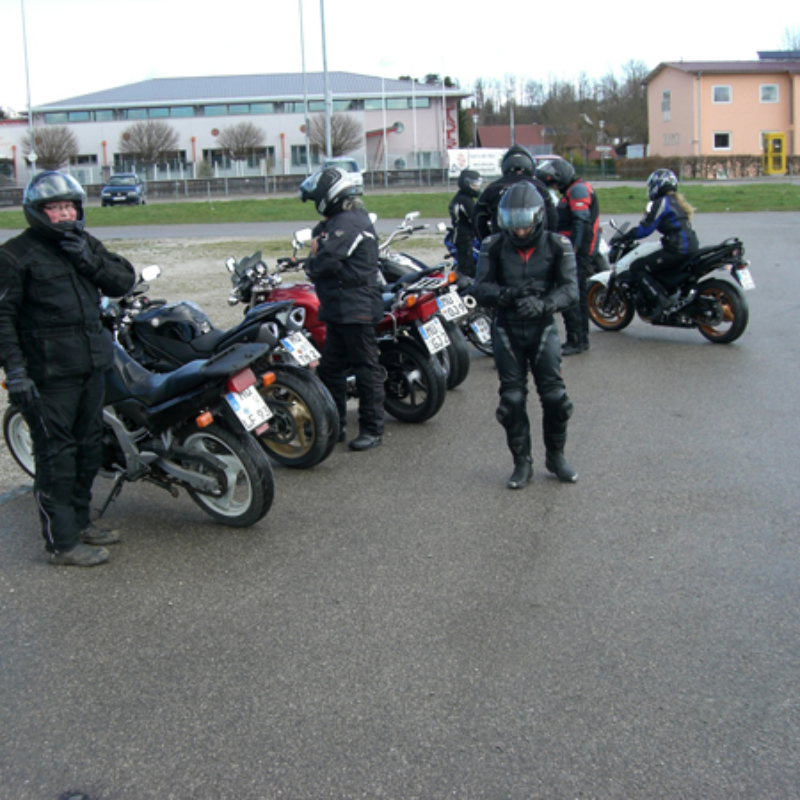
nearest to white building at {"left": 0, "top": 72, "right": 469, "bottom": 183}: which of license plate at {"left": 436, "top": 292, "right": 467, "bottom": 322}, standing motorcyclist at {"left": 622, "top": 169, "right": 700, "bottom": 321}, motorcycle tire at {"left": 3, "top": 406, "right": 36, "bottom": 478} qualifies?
standing motorcyclist at {"left": 622, "top": 169, "right": 700, "bottom": 321}

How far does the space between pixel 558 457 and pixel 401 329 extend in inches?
74.4

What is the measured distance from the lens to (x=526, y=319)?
582 centimetres

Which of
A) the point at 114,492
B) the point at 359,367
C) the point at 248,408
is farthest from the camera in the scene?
the point at 359,367

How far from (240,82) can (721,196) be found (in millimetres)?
55224

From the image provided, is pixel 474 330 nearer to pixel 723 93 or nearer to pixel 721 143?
pixel 723 93

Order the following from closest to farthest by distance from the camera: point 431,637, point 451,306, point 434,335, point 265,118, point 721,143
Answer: point 431,637 → point 434,335 → point 451,306 → point 721,143 → point 265,118

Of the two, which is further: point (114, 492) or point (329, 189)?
point (329, 189)

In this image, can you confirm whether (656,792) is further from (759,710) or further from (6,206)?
(6,206)

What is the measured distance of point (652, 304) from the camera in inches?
406

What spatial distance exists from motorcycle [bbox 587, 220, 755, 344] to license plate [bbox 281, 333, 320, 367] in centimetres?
499

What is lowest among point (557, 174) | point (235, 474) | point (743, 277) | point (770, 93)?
point (235, 474)

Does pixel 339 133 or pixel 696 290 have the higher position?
pixel 339 133

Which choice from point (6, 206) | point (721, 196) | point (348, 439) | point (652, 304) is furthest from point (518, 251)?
point (6, 206)

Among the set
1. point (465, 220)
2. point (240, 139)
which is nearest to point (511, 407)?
point (465, 220)
